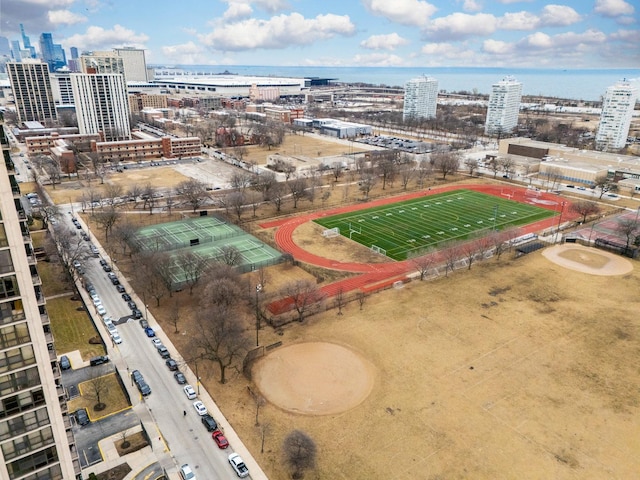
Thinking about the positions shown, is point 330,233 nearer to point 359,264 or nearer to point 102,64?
point 359,264

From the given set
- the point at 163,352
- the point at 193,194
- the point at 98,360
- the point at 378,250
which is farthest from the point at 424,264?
the point at 193,194

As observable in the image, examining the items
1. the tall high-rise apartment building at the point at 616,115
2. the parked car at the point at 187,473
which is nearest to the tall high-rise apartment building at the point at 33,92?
the parked car at the point at 187,473

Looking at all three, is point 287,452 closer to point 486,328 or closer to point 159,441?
point 159,441

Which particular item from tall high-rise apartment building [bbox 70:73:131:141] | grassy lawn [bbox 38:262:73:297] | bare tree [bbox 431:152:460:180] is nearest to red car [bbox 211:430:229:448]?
grassy lawn [bbox 38:262:73:297]

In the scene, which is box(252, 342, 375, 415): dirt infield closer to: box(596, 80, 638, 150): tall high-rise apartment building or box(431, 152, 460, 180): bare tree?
box(431, 152, 460, 180): bare tree

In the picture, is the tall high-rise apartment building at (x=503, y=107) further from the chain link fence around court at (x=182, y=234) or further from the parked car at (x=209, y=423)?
the parked car at (x=209, y=423)

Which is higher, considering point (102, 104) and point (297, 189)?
point (102, 104)
